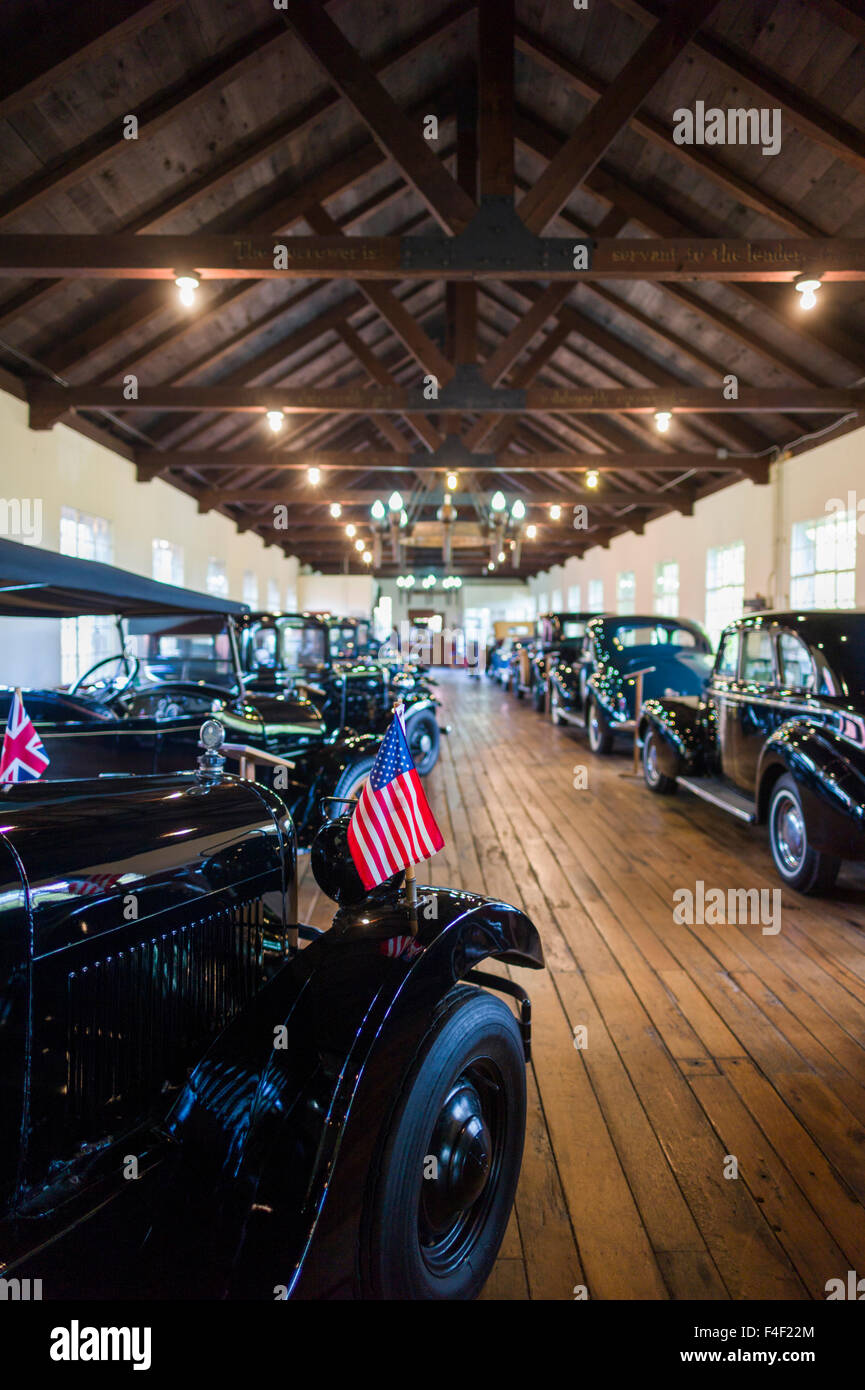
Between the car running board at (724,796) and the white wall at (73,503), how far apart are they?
7.02 m

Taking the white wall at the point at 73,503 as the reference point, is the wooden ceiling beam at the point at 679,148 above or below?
above

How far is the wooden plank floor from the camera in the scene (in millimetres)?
1895

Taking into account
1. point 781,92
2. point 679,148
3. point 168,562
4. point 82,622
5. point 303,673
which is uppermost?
point 679,148

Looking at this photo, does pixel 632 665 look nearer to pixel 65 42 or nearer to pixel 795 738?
pixel 795 738

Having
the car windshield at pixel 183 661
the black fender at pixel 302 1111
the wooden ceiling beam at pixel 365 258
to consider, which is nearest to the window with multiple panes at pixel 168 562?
the car windshield at pixel 183 661

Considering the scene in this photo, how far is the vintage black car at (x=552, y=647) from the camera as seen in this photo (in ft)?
42.9

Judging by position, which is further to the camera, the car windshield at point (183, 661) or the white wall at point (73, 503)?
the white wall at point (73, 503)

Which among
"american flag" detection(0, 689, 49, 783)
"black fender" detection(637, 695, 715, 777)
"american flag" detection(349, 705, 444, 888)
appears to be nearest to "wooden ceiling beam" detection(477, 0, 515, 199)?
"black fender" detection(637, 695, 715, 777)

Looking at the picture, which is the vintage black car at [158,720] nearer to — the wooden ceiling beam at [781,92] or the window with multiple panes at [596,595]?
the wooden ceiling beam at [781,92]

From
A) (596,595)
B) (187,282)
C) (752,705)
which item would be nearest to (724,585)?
(596,595)

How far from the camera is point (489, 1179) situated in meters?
1.93

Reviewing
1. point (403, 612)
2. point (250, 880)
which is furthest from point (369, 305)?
point (403, 612)

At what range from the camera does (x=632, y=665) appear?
9328mm

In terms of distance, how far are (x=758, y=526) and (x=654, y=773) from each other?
20.8 feet
